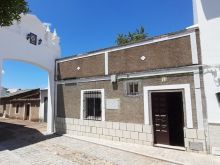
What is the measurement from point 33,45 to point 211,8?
30.9ft

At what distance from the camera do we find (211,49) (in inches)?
295

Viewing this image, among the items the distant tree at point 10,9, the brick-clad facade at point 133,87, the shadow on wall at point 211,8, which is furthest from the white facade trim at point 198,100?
the distant tree at point 10,9

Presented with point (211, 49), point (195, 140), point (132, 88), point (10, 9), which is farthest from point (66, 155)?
point (211, 49)

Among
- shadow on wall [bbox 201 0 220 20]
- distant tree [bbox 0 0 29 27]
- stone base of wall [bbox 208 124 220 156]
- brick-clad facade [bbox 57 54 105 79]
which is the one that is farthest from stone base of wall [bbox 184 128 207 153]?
distant tree [bbox 0 0 29 27]

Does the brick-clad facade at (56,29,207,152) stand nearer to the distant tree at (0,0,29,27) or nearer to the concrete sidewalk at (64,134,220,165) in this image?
the concrete sidewalk at (64,134,220,165)

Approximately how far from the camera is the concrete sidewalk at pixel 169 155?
263 inches

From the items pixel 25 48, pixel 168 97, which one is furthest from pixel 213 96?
pixel 25 48

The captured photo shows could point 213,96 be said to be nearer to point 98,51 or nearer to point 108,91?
point 108,91

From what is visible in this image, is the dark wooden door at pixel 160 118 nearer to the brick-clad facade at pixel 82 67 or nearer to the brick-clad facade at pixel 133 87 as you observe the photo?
the brick-clad facade at pixel 133 87

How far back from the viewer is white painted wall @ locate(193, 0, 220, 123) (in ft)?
23.9

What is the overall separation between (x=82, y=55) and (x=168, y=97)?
552 centimetres

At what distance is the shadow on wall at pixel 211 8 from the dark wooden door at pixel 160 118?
11.9ft

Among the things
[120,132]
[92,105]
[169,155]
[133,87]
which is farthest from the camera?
[92,105]

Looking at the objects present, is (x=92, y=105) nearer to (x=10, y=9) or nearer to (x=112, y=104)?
(x=112, y=104)
